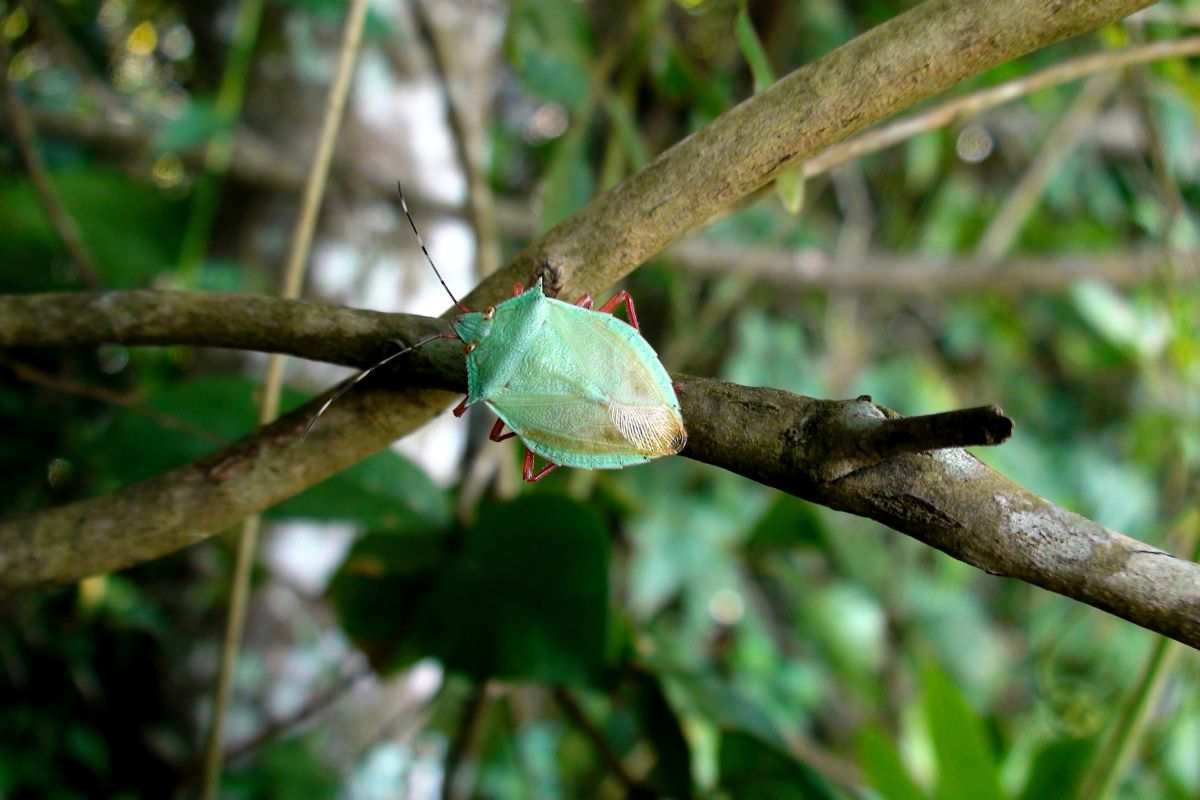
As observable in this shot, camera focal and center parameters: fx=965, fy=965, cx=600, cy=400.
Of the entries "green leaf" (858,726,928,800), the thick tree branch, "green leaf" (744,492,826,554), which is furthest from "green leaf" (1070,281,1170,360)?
the thick tree branch

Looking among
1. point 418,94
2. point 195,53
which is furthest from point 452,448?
point 195,53

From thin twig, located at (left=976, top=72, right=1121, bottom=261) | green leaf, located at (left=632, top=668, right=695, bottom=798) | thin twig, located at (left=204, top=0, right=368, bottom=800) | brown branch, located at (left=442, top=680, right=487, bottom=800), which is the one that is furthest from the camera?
thin twig, located at (left=976, top=72, right=1121, bottom=261)

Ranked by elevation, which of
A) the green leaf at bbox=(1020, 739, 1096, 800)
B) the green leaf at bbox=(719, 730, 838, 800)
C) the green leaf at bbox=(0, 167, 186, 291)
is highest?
the green leaf at bbox=(0, 167, 186, 291)

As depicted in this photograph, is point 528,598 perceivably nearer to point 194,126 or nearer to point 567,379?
point 567,379

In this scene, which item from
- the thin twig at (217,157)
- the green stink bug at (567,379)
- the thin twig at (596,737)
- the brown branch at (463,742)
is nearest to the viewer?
the green stink bug at (567,379)

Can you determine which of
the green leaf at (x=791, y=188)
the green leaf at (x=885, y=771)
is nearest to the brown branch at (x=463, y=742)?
the green leaf at (x=885, y=771)

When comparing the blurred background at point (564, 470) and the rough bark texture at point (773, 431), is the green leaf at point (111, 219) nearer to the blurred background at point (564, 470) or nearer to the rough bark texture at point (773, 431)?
the blurred background at point (564, 470)

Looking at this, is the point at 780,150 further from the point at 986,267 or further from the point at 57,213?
the point at 986,267

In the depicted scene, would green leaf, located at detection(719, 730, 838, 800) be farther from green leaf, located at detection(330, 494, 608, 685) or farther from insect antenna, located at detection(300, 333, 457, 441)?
insect antenna, located at detection(300, 333, 457, 441)
